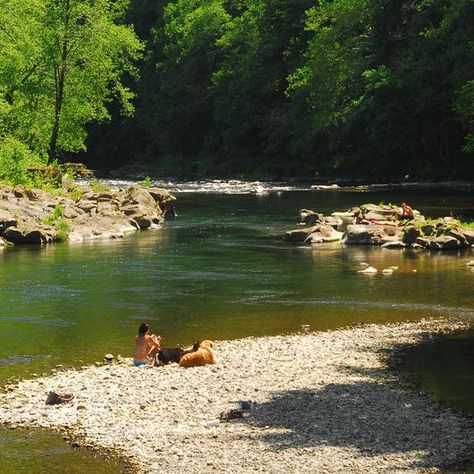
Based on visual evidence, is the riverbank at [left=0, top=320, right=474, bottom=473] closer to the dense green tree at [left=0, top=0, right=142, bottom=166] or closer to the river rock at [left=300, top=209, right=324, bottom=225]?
the river rock at [left=300, top=209, right=324, bottom=225]

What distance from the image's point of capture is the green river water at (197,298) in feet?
72.0

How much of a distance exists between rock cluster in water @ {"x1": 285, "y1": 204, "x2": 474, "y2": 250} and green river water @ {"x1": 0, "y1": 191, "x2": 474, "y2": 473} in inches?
45.0

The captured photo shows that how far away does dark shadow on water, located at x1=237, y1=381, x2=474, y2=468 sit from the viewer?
16.1m

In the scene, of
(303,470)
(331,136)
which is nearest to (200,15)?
(331,136)

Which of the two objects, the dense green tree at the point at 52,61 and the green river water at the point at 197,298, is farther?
the dense green tree at the point at 52,61

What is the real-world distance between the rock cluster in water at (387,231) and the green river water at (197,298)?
3.75ft

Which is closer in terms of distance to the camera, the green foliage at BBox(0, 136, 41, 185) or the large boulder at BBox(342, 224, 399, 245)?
the large boulder at BBox(342, 224, 399, 245)

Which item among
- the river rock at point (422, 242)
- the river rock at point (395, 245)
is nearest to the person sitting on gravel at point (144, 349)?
the river rock at point (422, 242)

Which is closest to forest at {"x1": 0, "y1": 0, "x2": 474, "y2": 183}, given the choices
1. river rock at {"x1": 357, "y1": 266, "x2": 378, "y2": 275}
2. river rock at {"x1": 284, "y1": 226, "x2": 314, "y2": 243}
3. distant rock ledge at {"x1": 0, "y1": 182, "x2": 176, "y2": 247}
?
distant rock ledge at {"x1": 0, "y1": 182, "x2": 176, "y2": 247}

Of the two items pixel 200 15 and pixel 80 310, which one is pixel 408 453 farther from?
pixel 200 15

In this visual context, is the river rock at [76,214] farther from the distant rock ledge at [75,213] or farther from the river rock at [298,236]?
the river rock at [298,236]

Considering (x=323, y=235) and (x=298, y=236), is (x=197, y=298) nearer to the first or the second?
(x=298, y=236)

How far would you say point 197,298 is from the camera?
31.5 m

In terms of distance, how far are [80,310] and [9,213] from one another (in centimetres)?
1909
